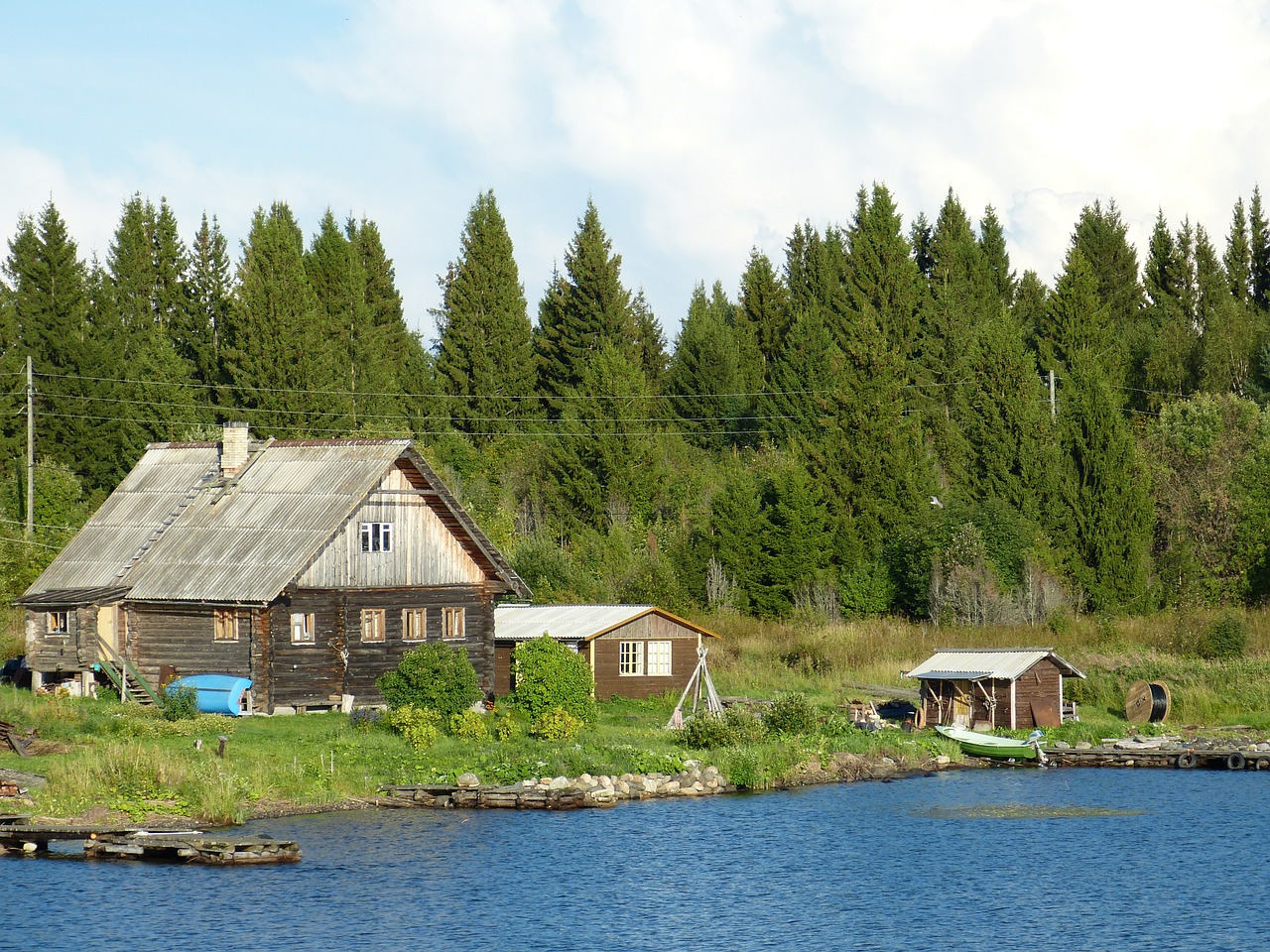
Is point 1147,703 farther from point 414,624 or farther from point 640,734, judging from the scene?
point 414,624

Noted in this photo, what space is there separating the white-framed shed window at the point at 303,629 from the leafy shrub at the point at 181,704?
4042mm

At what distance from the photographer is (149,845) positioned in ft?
109

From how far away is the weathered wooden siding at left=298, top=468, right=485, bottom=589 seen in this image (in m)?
51.1

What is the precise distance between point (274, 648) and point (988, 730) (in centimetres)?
2226

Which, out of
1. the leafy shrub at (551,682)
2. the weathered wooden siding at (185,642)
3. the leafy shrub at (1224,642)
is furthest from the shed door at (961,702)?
the weathered wooden siding at (185,642)

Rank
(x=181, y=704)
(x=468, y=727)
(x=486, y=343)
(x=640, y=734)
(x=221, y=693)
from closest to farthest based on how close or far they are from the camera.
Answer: (x=468, y=727), (x=181, y=704), (x=640, y=734), (x=221, y=693), (x=486, y=343)

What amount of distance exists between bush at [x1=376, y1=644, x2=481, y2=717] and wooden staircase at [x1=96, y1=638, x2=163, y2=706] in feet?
26.7

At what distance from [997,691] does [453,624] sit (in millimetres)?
17568

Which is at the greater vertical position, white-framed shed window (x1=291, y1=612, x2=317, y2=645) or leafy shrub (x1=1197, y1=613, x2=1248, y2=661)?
white-framed shed window (x1=291, y1=612, x2=317, y2=645)

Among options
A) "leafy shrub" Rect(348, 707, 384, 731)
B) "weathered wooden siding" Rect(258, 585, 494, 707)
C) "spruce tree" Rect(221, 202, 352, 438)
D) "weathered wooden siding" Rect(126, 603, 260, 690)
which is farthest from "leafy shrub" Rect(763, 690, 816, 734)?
"spruce tree" Rect(221, 202, 352, 438)

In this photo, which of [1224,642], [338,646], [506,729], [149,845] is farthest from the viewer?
[1224,642]

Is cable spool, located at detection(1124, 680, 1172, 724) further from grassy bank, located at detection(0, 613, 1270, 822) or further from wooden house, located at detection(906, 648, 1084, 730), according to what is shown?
wooden house, located at detection(906, 648, 1084, 730)

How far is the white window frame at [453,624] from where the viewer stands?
53.5 m

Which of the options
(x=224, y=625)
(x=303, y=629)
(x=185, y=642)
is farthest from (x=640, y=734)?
(x=185, y=642)
